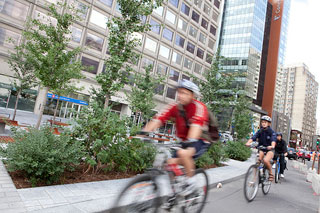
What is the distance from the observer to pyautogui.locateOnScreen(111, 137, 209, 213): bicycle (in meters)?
2.38

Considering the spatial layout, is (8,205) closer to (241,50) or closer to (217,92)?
(217,92)

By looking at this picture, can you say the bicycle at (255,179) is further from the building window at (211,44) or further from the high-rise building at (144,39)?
the building window at (211,44)

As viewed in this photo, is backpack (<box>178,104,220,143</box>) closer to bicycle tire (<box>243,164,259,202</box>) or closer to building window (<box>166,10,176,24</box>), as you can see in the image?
bicycle tire (<box>243,164,259,202</box>)

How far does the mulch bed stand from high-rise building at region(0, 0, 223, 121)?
465 inches

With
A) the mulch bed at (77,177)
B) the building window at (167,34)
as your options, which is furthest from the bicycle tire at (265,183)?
the building window at (167,34)

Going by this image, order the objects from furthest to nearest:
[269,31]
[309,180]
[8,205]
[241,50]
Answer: [269,31]
[241,50]
[309,180]
[8,205]

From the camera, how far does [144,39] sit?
3256cm

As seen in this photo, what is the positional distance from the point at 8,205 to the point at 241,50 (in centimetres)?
6894

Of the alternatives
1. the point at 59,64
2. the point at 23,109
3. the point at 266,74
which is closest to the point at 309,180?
the point at 59,64

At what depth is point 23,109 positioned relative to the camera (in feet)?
80.8

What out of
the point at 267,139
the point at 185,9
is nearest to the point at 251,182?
the point at 267,139

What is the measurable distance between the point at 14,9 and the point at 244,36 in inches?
2342

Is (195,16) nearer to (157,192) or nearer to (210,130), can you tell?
(210,130)

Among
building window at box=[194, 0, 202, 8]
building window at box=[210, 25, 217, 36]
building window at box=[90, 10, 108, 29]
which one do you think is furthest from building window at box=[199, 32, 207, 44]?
building window at box=[90, 10, 108, 29]
